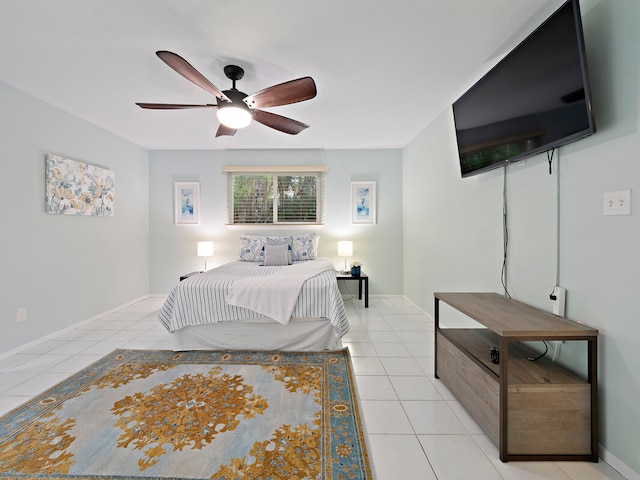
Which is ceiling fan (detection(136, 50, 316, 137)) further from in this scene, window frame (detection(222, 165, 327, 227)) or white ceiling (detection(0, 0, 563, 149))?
window frame (detection(222, 165, 327, 227))

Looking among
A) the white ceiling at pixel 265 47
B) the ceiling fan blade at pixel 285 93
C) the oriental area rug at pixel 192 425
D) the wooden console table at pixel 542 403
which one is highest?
the white ceiling at pixel 265 47

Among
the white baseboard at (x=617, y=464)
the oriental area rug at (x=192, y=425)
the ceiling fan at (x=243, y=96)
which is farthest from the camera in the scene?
the ceiling fan at (x=243, y=96)

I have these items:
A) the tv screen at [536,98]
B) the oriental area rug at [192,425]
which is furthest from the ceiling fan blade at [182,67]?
the oriental area rug at [192,425]

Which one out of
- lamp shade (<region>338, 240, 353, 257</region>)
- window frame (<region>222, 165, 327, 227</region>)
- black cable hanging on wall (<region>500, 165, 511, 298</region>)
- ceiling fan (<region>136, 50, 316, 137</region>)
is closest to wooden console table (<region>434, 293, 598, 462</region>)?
black cable hanging on wall (<region>500, 165, 511, 298</region>)

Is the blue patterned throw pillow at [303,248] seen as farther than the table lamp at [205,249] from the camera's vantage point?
No

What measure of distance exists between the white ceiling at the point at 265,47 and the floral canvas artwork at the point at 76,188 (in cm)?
64

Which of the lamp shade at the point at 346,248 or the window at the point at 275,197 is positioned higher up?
the window at the point at 275,197

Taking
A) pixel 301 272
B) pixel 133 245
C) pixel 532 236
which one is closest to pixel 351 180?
pixel 301 272

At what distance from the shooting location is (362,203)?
4871mm

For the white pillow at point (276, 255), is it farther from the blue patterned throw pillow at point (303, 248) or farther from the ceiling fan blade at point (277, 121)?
the ceiling fan blade at point (277, 121)

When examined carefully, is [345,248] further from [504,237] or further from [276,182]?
[504,237]

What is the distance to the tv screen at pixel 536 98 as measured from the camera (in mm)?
1427

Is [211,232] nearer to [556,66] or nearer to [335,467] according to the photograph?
[335,467]

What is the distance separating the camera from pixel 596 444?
1.45m
